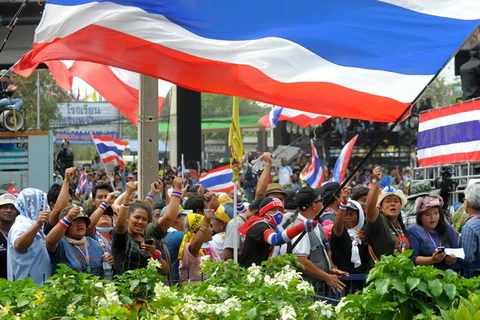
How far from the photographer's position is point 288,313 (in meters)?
6.02

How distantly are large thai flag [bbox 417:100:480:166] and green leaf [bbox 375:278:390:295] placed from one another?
33.1ft

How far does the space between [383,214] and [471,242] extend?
894 millimetres

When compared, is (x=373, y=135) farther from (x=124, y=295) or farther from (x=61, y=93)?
(x=124, y=295)

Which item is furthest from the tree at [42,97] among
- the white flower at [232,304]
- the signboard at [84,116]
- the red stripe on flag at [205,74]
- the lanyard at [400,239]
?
the white flower at [232,304]

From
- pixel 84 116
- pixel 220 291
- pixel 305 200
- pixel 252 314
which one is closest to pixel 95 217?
pixel 305 200

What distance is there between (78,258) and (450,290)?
4189mm

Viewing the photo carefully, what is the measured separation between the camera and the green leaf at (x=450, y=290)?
19.0ft

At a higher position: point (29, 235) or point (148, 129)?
point (148, 129)

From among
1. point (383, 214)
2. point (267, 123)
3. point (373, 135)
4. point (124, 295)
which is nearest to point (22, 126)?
point (267, 123)

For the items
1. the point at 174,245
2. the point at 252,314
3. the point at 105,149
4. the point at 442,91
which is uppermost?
the point at 442,91

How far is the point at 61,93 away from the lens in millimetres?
63938

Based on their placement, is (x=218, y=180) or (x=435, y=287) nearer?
(x=435, y=287)

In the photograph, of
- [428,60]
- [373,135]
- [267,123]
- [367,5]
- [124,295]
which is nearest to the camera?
[124,295]

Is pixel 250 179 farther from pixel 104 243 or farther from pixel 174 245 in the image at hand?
pixel 104 243
